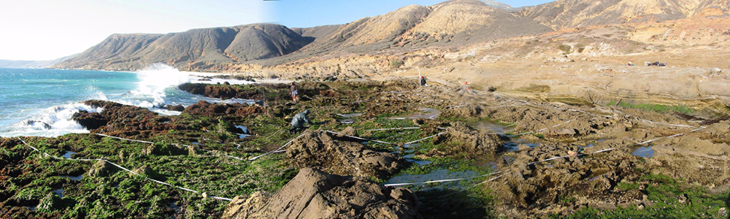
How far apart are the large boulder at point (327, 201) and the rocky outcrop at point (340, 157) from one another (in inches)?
64.9

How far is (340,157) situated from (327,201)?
2949 mm

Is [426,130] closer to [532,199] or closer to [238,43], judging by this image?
[532,199]

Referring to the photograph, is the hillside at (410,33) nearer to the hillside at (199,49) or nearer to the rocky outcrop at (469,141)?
the hillside at (199,49)

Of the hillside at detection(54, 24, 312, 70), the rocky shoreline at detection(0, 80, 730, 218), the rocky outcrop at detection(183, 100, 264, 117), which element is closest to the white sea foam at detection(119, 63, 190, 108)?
the rocky outcrop at detection(183, 100, 264, 117)

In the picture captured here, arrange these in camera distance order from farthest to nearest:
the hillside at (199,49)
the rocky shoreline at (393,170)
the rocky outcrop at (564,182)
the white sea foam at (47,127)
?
1. the hillside at (199,49)
2. the white sea foam at (47,127)
3. the rocky outcrop at (564,182)
4. the rocky shoreline at (393,170)

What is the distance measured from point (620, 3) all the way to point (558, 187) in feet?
214

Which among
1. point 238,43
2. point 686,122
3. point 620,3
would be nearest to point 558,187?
point 686,122

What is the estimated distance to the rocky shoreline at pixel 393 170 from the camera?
4336mm

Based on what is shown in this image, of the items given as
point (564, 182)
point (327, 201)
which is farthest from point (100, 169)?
point (564, 182)

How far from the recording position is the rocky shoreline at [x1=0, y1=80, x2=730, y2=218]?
14.2ft

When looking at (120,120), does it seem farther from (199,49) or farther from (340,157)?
(199,49)

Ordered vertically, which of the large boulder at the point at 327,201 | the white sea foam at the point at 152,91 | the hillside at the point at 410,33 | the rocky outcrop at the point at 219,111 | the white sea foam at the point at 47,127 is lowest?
the white sea foam at the point at 152,91

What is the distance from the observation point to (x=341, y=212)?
11.6 feet

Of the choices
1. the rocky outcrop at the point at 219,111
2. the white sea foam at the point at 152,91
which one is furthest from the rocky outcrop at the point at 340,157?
the white sea foam at the point at 152,91
